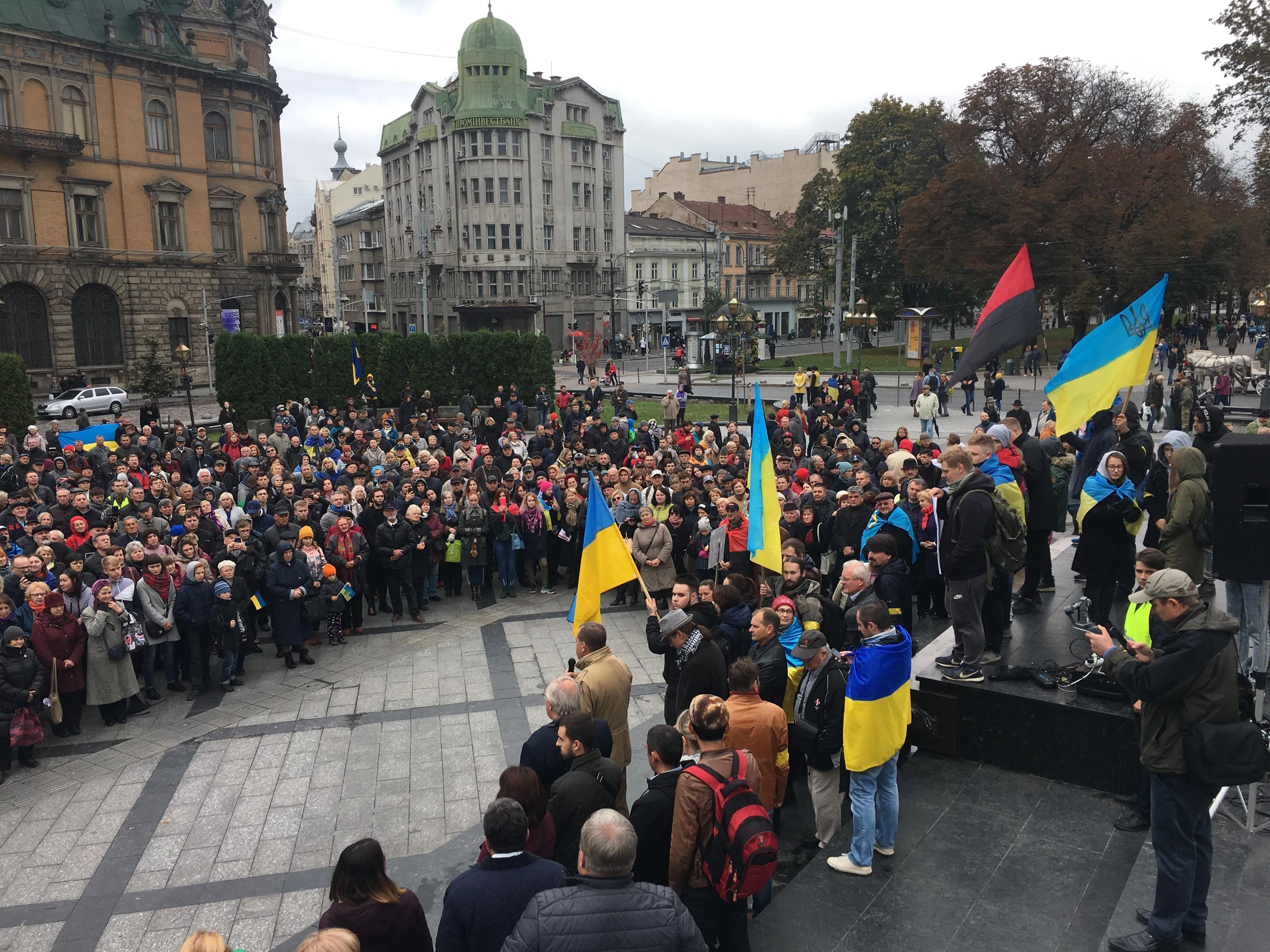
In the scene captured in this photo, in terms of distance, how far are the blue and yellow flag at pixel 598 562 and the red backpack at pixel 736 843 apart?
318cm

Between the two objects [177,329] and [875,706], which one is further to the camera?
[177,329]

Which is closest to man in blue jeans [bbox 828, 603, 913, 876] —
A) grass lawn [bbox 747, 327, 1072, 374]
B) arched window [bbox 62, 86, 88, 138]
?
grass lawn [bbox 747, 327, 1072, 374]

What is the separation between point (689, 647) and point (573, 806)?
1982 millimetres

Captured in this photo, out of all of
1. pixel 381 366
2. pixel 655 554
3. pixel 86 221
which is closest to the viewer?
pixel 655 554

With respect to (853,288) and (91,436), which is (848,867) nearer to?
(91,436)

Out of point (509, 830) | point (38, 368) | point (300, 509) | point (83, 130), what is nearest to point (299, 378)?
point (300, 509)

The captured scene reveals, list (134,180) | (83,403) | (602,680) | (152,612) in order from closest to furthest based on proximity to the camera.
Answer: (602,680) → (152,612) → (83,403) → (134,180)

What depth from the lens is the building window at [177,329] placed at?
49.6 meters

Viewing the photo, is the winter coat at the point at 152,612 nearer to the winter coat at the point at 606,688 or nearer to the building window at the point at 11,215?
the winter coat at the point at 606,688

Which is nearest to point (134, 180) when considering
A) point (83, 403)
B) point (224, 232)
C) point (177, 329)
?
point (224, 232)

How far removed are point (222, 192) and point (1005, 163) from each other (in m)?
42.3

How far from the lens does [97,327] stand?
47.4 m

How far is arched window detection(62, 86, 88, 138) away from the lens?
4519cm

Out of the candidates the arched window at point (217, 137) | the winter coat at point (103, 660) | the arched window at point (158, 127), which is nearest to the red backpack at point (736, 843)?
the winter coat at point (103, 660)
